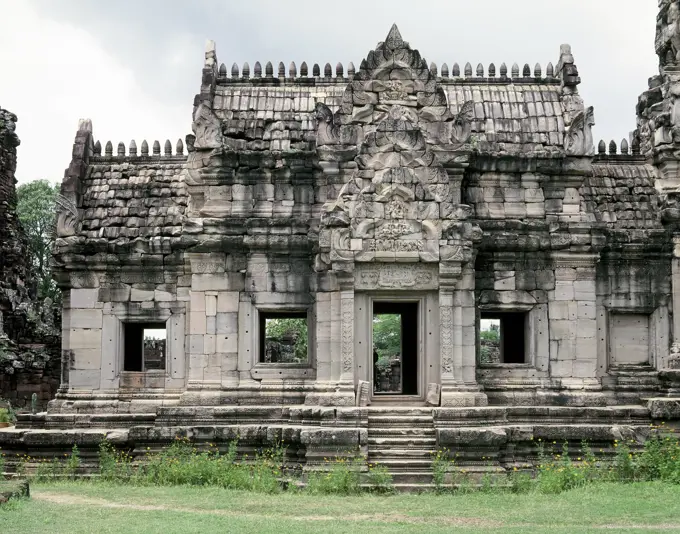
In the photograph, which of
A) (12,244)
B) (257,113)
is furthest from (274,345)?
(257,113)

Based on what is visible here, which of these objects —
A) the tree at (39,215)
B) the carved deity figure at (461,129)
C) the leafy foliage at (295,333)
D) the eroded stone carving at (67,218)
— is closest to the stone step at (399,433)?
the carved deity figure at (461,129)

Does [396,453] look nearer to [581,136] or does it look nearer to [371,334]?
[371,334]

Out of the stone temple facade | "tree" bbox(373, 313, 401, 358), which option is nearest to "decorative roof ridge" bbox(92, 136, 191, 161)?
the stone temple facade

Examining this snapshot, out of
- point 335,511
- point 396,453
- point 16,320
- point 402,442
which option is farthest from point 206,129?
point 16,320

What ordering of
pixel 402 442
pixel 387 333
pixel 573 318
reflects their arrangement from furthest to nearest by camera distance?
pixel 387 333 < pixel 573 318 < pixel 402 442

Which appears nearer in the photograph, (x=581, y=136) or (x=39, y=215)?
(x=581, y=136)

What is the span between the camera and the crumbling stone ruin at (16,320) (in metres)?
29.2

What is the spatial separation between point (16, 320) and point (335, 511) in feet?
62.5

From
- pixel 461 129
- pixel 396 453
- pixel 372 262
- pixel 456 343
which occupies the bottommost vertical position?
pixel 396 453

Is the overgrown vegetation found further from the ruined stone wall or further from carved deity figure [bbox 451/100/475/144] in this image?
the ruined stone wall

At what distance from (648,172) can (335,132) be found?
6.68 meters

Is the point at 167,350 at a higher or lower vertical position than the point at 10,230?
lower

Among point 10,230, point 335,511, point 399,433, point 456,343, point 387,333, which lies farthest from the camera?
point 387,333

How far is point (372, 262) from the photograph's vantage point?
59.7 ft
